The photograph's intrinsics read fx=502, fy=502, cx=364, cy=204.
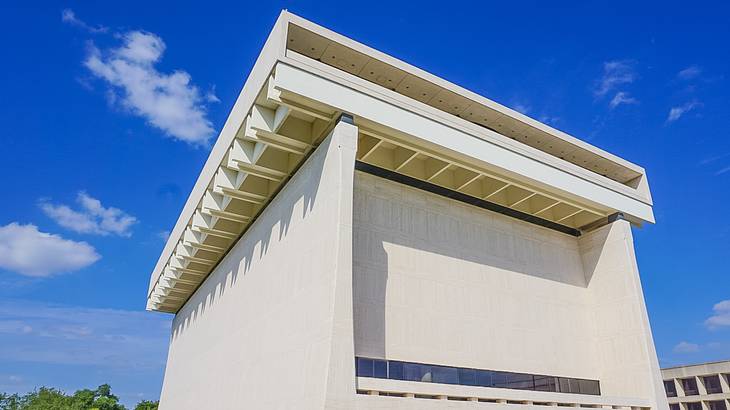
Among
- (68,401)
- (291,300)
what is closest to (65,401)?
(68,401)

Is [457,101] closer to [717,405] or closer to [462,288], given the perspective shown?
[462,288]

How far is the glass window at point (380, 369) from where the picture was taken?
1437cm

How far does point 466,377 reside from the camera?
1625 centimetres

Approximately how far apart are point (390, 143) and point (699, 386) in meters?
50.8

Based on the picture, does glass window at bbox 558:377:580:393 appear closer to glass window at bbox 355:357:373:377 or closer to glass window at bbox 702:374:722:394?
glass window at bbox 355:357:373:377

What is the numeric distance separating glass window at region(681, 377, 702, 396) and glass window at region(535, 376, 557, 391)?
43.1 metres

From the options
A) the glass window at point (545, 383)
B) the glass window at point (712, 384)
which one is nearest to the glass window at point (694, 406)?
the glass window at point (712, 384)

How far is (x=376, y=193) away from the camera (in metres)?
16.8

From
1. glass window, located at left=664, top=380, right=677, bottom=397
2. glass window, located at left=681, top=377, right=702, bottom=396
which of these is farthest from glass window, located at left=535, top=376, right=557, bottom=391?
glass window, located at left=664, top=380, right=677, bottom=397

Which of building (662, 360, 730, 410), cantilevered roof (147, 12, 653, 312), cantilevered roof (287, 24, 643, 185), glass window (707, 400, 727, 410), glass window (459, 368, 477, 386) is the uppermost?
cantilevered roof (287, 24, 643, 185)

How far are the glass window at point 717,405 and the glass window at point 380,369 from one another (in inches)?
1946

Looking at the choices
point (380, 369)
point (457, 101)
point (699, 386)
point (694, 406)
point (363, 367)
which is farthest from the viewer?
point (694, 406)

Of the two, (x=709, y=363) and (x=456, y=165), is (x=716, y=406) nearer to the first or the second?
(x=709, y=363)

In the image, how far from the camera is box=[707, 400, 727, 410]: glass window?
→ 4809cm
